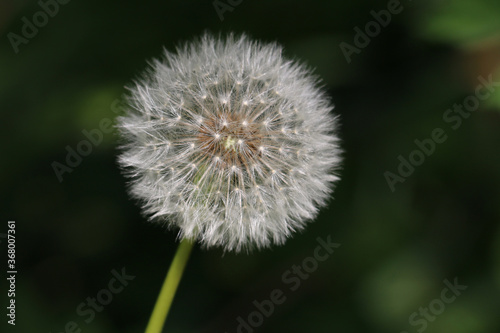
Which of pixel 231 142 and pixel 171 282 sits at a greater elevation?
pixel 231 142

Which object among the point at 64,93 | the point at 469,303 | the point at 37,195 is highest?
the point at 64,93

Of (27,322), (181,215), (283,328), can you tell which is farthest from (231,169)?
(27,322)

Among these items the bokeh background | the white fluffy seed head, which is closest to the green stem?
the white fluffy seed head

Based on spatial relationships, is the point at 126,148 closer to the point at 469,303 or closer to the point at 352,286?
the point at 352,286

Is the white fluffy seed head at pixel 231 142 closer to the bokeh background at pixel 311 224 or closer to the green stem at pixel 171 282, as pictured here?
the green stem at pixel 171 282

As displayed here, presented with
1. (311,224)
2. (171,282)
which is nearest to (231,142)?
(171,282)

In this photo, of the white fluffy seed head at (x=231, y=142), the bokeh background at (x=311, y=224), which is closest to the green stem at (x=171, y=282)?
the white fluffy seed head at (x=231, y=142)

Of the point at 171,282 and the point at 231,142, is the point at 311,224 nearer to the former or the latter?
the point at 231,142
